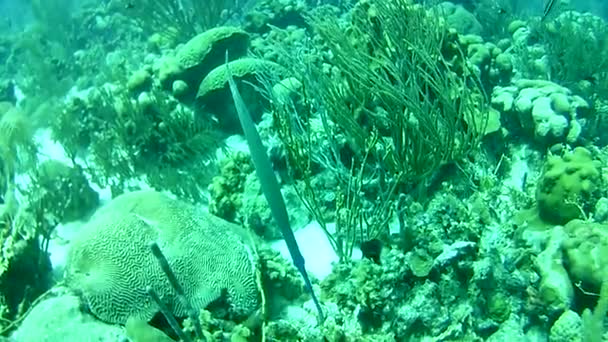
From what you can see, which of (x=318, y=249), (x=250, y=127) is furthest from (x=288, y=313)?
(x=250, y=127)

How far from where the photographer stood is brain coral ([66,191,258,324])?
12.1ft

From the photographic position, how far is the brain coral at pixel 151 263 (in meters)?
3.68

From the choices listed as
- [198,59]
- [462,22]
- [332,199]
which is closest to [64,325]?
[332,199]

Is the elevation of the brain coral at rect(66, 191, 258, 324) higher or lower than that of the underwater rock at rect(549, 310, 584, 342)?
higher

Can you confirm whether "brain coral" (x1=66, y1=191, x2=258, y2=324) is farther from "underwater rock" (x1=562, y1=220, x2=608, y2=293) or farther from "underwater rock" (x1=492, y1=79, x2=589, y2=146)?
"underwater rock" (x1=492, y1=79, x2=589, y2=146)

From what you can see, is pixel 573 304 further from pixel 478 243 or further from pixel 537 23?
pixel 537 23

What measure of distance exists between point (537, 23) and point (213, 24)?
6.00 metres

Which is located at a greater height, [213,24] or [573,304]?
[213,24]

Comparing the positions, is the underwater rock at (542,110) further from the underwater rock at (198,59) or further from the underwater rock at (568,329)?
the underwater rock at (198,59)

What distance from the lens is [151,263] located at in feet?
12.3

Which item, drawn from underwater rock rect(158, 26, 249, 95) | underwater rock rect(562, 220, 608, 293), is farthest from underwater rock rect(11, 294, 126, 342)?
underwater rock rect(158, 26, 249, 95)

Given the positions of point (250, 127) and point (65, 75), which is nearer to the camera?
point (250, 127)

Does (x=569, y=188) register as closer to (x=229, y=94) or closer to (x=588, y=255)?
(x=588, y=255)

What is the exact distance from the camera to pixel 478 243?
3.49m
